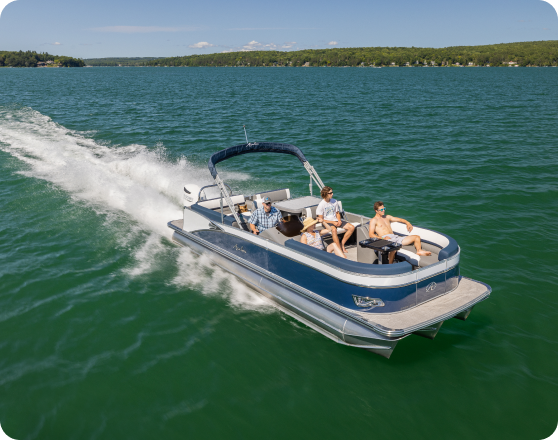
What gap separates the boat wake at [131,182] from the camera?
29.5ft

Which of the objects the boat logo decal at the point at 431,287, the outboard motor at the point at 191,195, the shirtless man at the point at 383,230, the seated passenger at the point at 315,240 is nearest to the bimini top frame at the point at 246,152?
the seated passenger at the point at 315,240

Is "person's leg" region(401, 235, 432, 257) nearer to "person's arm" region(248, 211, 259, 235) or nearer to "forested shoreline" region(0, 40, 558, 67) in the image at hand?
"person's arm" region(248, 211, 259, 235)

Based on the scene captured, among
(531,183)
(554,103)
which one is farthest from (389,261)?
(554,103)

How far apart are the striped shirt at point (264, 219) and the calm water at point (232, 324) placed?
132 cm

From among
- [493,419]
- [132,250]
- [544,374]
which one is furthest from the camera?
[132,250]

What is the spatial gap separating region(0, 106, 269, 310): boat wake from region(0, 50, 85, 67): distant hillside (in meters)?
186

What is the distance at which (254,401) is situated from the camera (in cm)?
567

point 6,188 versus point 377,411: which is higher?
point 6,188

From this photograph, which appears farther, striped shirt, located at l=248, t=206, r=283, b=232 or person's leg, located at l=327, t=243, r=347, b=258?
striped shirt, located at l=248, t=206, r=283, b=232

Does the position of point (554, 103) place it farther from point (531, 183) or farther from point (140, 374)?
point (140, 374)

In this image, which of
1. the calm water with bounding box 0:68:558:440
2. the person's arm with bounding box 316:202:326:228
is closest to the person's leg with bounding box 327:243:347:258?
the person's arm with bounding box 316:202:326:228

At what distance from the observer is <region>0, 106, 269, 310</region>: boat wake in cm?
900

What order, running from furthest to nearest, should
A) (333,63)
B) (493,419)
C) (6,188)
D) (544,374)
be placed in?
(333,63) → (6,188) → (544,374) → (493,419)

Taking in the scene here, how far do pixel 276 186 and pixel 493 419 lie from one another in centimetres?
1049
